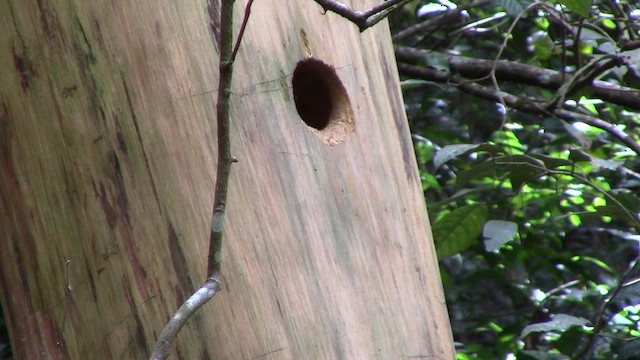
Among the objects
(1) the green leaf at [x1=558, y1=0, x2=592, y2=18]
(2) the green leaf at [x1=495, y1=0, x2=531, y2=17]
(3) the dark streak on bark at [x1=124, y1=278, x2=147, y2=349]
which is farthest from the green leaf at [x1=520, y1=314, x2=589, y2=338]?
(3) the dark streak on bark at [x1=124, y1=278, x2=147, y2=349]

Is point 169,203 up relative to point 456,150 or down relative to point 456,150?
up

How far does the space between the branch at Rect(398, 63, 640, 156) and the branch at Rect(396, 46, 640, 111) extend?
3 centimetres

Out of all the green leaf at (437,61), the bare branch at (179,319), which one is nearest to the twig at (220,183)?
the bare branch at (179,319)

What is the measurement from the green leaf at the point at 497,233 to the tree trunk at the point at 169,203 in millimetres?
899

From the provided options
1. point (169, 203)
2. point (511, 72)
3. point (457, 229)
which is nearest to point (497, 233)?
point (457, 229)

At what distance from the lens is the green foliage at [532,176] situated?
267cm

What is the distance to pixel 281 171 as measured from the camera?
1.44 meters

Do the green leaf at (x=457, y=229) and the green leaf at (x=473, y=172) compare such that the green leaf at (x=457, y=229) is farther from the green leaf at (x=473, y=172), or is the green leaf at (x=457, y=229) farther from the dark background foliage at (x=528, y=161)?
the green leaf at (x=473, y=172)

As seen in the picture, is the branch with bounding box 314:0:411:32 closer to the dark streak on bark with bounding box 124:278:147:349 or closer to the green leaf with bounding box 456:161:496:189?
the dark streak on bark with bounding box 124:278:147:349

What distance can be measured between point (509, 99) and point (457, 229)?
0.77m

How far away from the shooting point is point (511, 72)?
3.16m

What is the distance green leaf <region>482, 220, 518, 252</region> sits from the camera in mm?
2404

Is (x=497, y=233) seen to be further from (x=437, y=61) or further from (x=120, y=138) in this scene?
(x=120, y=138)

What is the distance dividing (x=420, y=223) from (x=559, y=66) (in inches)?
73.3
